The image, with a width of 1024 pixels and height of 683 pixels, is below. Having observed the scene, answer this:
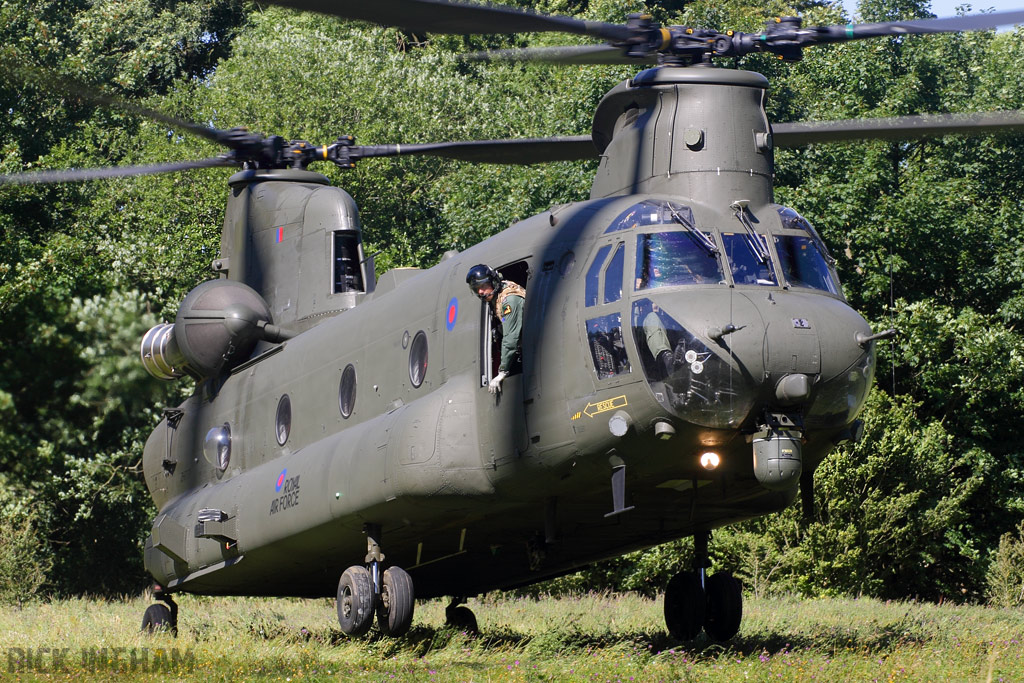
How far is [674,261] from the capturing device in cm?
1088

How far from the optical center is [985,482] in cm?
2805

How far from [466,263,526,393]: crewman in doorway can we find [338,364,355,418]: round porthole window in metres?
2.80

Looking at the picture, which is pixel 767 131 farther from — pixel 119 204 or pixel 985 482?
pixel 119 204

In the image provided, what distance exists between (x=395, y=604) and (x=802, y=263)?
198 inches

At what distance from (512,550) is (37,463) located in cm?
733

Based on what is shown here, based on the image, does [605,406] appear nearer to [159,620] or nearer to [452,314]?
[452,314]

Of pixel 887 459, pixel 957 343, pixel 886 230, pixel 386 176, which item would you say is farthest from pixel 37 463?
pixel 386 176

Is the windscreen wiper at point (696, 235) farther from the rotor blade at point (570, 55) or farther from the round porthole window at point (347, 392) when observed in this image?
the round porthole window at point (347, 392)

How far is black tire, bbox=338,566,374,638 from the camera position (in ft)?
42.0

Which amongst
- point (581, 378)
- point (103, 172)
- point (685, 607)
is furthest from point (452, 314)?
point (103, 172)

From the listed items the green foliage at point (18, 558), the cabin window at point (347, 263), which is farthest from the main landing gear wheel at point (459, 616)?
the green foliage at point (18, 558)

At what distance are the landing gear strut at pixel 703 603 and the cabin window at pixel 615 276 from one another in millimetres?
3535

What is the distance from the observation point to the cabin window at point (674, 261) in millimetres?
10750

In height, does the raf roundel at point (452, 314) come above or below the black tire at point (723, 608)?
above
